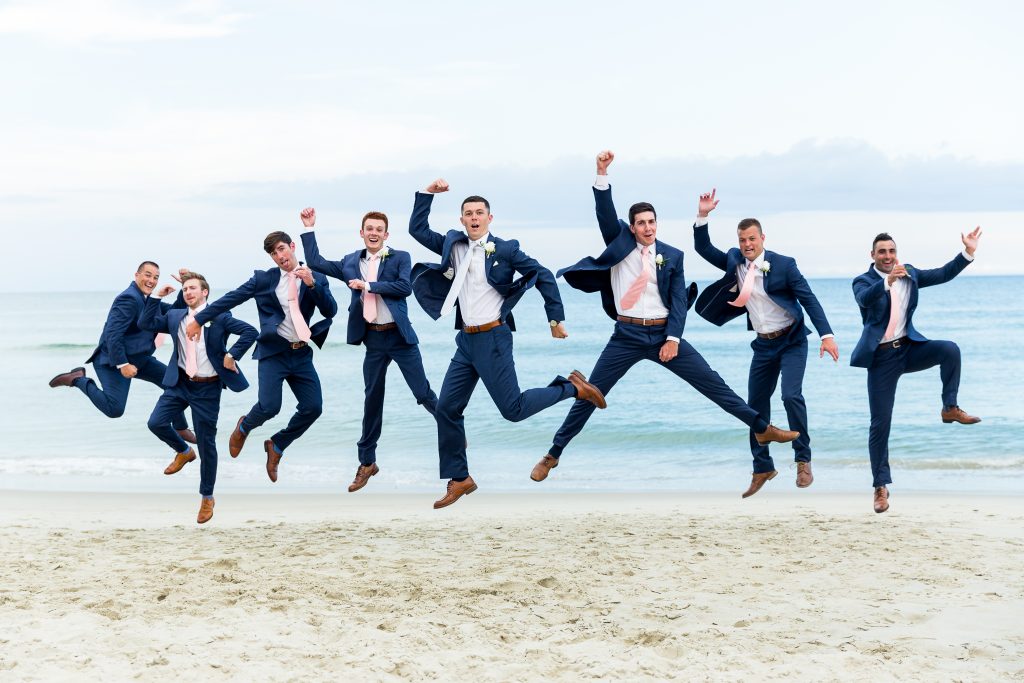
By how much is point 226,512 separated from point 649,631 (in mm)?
5136

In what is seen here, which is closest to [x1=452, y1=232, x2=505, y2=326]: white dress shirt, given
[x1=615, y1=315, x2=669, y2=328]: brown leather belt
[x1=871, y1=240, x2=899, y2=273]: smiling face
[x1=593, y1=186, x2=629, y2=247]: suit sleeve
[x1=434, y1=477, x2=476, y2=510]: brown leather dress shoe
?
[x1=593, y1=186, x2=629, y2=247]: suit sleeve

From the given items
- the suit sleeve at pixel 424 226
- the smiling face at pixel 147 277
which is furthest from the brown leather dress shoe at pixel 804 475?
the smiling face at pixel 147 277

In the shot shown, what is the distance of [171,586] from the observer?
769cm

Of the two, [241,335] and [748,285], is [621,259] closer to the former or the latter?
[748,285]

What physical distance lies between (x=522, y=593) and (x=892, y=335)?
3.53 m

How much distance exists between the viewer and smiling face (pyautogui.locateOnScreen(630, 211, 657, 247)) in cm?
809

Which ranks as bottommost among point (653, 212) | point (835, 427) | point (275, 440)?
point (835, 427)

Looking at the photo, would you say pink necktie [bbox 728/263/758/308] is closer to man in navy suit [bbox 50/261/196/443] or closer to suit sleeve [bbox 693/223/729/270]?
suit sleeve [bbox 693/223/729/270]

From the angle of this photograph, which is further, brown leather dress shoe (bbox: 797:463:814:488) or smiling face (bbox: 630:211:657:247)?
brown leather dress shoe (bbox: 797:463:814:488)

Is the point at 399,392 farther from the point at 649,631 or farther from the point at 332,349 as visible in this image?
the point at 649,631

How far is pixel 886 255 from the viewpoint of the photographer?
857 cm

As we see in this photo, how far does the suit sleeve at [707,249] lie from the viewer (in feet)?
27.3

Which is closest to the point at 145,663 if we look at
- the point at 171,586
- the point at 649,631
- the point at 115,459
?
the point at 171,586

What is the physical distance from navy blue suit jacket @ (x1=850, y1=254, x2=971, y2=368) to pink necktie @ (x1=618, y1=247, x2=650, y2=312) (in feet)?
5.68
